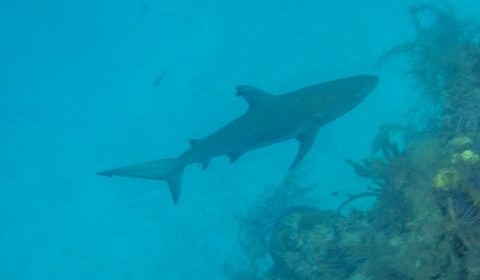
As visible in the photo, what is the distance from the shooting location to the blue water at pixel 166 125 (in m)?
21.2

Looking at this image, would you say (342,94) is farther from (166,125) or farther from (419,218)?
(166,125)

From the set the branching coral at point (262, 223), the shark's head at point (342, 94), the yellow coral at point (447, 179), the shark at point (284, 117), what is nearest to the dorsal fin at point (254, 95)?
the shark at point (284, 117)

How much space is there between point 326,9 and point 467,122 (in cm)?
2216

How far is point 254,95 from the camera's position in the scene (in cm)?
928

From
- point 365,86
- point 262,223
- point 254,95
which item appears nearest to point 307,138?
point 254,95

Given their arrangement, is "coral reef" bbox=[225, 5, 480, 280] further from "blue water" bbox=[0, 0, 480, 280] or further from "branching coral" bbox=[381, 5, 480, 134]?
"blue water" bbox=[0, 0, 480, 280]

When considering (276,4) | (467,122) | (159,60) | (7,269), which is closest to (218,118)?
(276,4)

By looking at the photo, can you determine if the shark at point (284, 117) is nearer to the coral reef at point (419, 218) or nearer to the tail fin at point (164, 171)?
the tail fin at point (164, 171)

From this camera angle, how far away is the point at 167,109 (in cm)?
3106

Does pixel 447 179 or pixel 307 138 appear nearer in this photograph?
pixel 447 179

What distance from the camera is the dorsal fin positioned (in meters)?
9.10

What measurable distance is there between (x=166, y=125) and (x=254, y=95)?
2071cm

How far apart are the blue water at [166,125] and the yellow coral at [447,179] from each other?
509 inches

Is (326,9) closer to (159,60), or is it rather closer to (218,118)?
(218,118)
